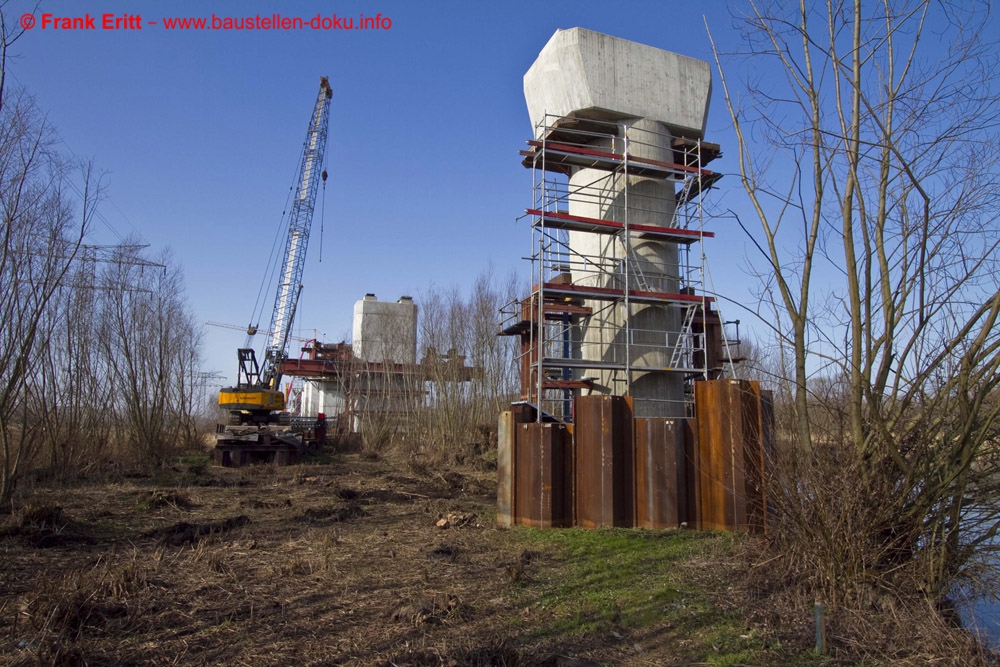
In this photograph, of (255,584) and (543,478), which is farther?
(543,478)

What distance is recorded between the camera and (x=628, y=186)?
50.1 ft

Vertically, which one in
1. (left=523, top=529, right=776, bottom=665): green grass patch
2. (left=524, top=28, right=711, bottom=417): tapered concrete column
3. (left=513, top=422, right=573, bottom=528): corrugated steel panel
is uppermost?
(left=524, top=28, right=711, bottom=417): tapered concrete column

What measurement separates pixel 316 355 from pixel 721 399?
126ft

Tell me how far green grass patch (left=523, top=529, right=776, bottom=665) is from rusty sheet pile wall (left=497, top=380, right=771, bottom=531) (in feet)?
1.27

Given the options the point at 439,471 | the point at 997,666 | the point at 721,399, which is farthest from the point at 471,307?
the point at 997,666

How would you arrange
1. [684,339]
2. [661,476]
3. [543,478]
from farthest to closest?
[684,339], [543,478], [661,476]

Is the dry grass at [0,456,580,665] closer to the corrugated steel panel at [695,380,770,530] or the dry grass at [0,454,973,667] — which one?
the dry grass at [0,454,973,667]

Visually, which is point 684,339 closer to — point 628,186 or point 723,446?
point 628,186

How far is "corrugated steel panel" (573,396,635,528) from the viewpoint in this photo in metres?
9.35

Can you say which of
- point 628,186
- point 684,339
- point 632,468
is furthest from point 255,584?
point 628,186

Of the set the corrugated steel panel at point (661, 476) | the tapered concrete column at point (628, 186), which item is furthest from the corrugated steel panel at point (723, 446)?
the tapered concrete column at point (628, 186)

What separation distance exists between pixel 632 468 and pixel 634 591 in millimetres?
3206

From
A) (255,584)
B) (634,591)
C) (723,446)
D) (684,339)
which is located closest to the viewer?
(634,591)

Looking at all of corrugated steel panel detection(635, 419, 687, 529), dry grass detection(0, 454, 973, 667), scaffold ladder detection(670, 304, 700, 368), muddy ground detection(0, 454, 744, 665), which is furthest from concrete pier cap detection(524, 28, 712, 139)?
dry grass detection(0, 454, 973, 667)
